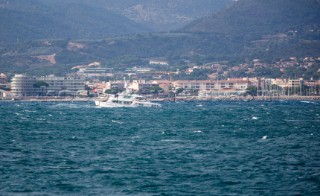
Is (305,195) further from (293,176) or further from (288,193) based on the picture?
(293,176)

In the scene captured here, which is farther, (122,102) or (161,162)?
(122,102)

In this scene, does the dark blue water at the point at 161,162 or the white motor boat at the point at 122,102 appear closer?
the dark blue water at the point at 161,162

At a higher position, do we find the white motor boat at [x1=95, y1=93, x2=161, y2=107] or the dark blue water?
the white motor boat at [x1=95, y1=93, x2=161, y2=107]

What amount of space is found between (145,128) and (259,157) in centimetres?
2826

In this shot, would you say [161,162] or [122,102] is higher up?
[122,102]

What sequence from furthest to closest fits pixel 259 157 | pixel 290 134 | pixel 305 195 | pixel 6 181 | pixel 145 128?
1. pixel 145 128
2. pixel 290 134
3. pixel 259 157
4. pixel 6 181
5. pixel 305 195

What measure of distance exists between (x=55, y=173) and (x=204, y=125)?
3875 centimetres

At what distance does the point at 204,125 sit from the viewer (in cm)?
8256

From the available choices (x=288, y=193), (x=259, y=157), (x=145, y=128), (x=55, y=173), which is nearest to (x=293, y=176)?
(x=288, y=193)

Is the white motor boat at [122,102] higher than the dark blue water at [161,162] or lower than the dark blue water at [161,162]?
higher

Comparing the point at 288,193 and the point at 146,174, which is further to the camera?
the point at 146,174

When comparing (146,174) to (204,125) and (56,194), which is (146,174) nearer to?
(56,194)

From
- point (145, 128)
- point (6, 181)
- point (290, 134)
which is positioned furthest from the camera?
point (145, 128)

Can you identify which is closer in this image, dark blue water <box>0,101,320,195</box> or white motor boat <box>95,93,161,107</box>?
dark blue water <box>0,101,320,195</box>
